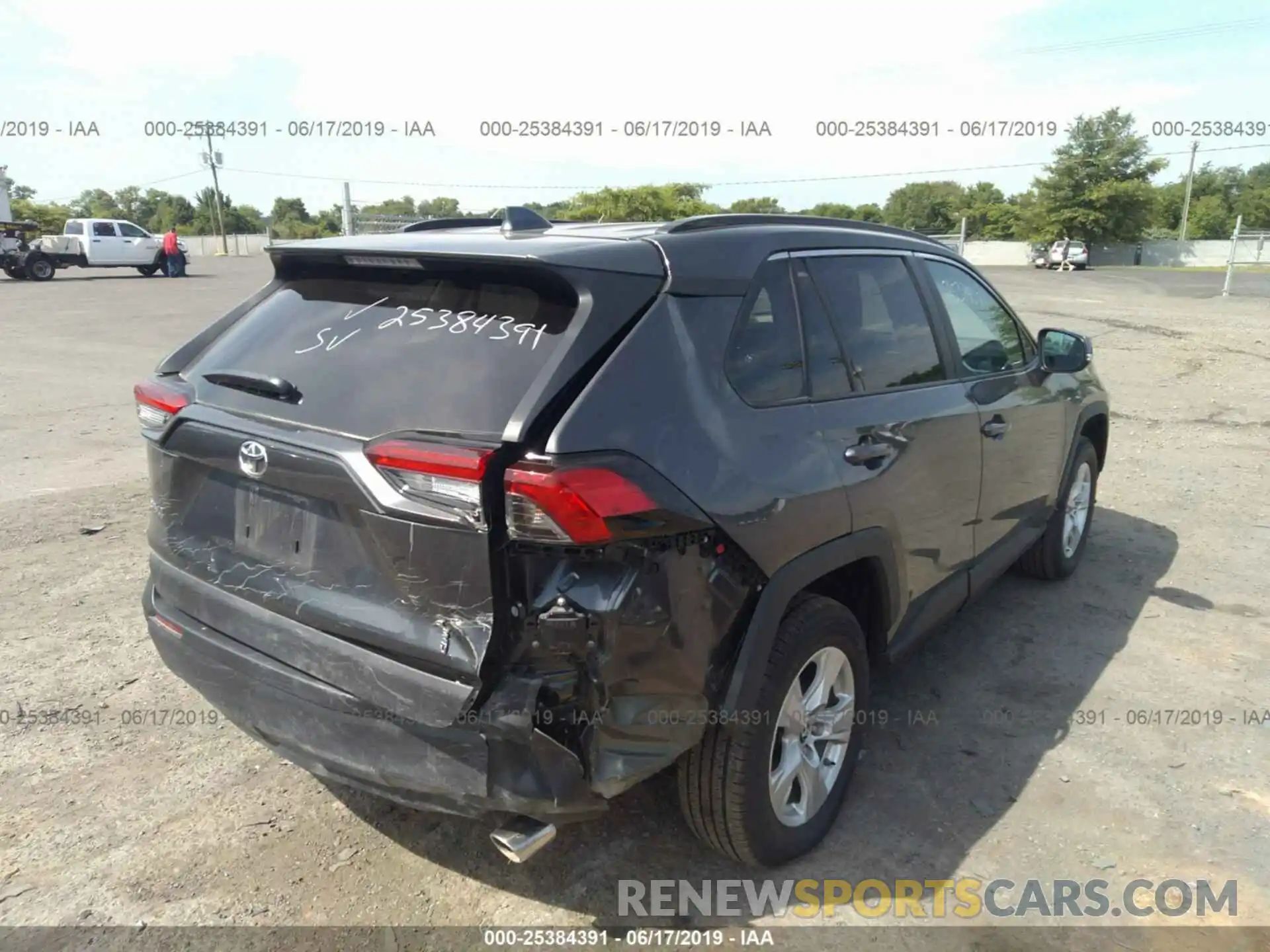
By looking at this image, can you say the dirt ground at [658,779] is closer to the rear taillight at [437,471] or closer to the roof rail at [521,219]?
the rear taillight at [437,471]

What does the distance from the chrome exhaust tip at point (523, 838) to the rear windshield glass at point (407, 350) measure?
0.98 metres

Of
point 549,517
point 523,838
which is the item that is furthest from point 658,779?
point 549,517

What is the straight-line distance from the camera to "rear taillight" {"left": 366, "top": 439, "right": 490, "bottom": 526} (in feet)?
6.62

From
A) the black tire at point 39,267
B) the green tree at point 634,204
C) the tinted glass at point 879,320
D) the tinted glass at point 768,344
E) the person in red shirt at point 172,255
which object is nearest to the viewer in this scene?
the tinted glass at point 768,344

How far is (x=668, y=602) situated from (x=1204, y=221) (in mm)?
83938

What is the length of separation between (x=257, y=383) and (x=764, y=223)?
1.65m

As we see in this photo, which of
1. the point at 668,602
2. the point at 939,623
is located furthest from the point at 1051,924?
the point at 668,602

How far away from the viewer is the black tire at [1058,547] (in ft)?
15.3

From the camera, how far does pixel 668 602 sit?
215 centimetres

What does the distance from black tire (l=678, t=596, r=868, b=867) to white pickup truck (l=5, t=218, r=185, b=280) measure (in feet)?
103

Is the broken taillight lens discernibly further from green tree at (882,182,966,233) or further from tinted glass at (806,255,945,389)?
green tree at (882,182,966,233)

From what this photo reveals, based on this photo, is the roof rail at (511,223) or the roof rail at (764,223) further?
the roof rail at (511,223)

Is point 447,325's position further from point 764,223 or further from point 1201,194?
point 1201,194

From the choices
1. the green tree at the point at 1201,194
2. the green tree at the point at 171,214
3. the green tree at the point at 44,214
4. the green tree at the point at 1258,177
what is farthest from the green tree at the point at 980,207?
the green tree at the point at 171,214
